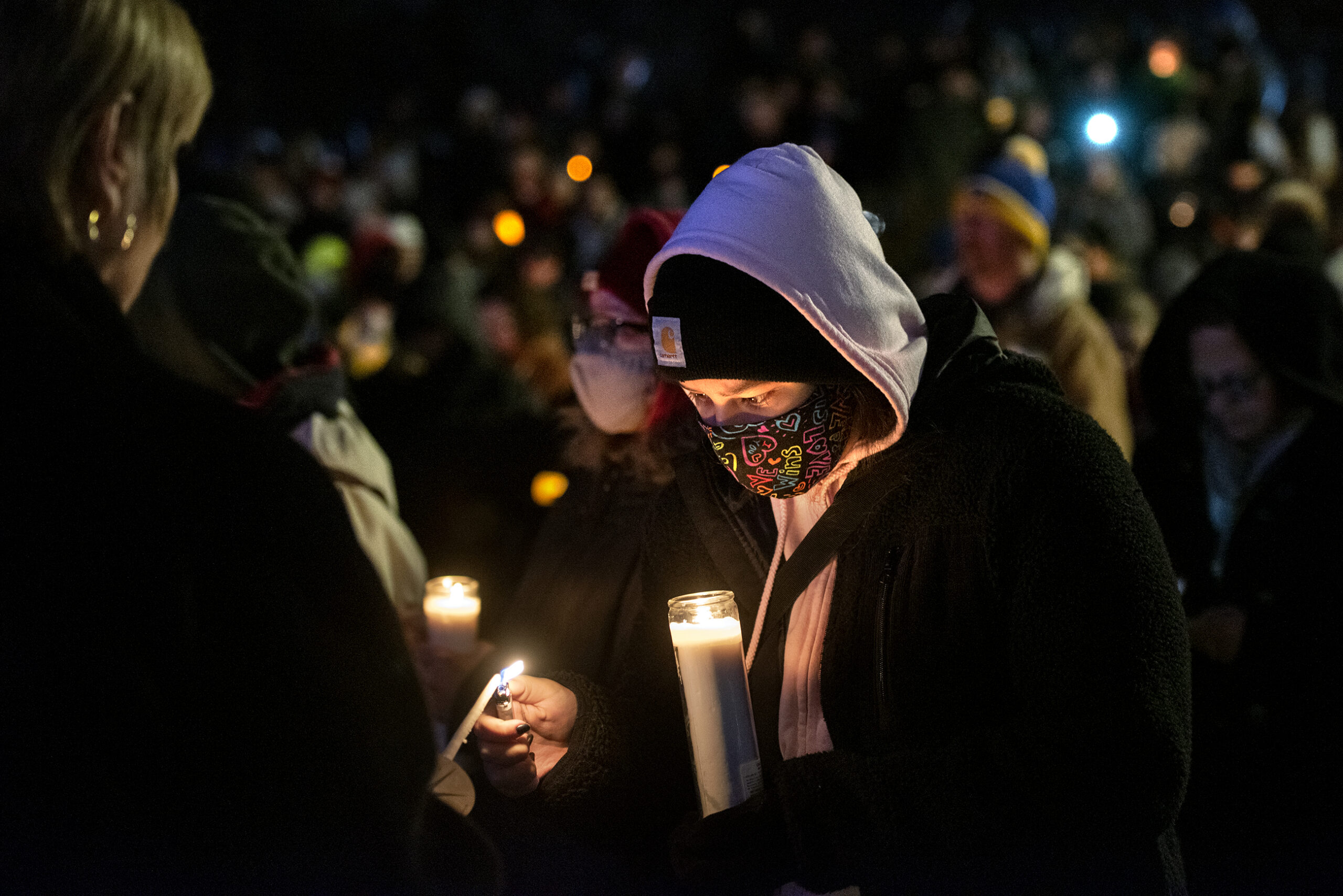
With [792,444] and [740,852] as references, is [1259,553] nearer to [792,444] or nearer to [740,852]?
[792,444]

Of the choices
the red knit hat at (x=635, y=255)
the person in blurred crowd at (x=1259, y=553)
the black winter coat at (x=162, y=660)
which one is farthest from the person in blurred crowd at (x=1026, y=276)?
the black winter coat at (x=162, y=660)

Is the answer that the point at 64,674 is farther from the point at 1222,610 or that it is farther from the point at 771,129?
the point at 771,129

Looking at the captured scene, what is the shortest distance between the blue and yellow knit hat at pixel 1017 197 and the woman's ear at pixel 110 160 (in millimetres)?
4521

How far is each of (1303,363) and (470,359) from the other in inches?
183

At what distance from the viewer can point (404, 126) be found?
1247 cm

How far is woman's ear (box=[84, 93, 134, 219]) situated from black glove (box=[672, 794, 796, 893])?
125 centimetres

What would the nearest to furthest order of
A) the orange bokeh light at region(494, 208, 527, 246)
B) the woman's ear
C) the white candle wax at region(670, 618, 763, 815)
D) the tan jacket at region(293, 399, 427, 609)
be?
the woman's ear < the white candle wax at region(670, 618, 763, 815) < the tan jacket at region(293, 399, 427, 609) < the orange bokeh light at region(494, 208, 527, 246)

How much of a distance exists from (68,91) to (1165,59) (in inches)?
438

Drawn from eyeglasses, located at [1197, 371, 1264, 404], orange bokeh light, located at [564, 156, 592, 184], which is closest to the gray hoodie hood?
eyeglasses, located at [1197, 371, 1264, 404]

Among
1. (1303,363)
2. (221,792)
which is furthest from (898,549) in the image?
(1303,363)

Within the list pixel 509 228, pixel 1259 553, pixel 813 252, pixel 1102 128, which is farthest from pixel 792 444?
pixel 1102 128

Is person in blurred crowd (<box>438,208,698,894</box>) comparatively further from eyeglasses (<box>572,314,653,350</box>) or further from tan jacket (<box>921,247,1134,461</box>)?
tan jacket (<box>921,247,1134,461</box>)

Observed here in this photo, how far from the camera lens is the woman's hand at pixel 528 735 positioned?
6.90ft

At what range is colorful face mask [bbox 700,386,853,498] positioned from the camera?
6.60 feet
